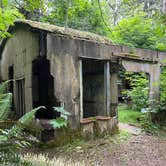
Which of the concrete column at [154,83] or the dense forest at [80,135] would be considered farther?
the concrete column at [154,83]

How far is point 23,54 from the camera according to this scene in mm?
7082

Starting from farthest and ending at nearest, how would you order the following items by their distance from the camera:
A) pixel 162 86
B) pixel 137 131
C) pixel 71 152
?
pixel 162 86
pixel 137 131
pixel 71 152

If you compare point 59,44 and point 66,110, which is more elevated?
point 59,44

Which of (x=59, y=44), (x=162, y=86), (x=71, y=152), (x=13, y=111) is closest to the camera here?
(x=71, y=152)

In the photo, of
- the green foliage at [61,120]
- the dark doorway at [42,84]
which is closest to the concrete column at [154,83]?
the dark doorway at [42,84]

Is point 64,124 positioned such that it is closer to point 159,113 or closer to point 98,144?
point 98,144

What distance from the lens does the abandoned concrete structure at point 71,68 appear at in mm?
5961

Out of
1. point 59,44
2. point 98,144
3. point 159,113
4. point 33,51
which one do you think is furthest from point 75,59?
point 159,113

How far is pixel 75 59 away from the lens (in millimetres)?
6250

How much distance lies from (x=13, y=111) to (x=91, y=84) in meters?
2.50

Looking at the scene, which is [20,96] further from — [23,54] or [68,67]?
[68,67]

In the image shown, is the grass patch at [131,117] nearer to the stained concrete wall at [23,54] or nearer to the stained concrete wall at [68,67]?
the stained concrete wall at [68,67]

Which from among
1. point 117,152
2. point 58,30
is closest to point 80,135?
point 117,152

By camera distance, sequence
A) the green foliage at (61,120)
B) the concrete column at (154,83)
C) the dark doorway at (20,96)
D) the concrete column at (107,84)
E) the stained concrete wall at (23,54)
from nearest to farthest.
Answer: the green foliage at (61,120), the stained concrete wall at (23,54), the concrete column at (107,84), the dark doorway at (20,96), the concrete column at (154,83)
